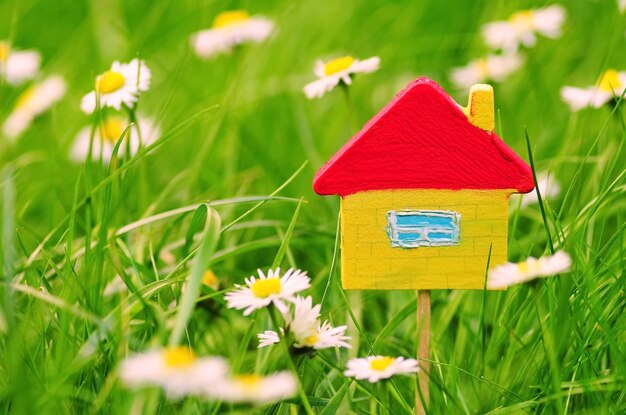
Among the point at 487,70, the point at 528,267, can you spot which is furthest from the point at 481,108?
the point at 487,70

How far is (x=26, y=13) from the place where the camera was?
2.62 meters

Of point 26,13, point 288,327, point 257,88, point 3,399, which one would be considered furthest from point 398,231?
point 26,13

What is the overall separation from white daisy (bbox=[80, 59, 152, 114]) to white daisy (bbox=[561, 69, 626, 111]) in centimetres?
73

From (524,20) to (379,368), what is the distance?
128 centimetres

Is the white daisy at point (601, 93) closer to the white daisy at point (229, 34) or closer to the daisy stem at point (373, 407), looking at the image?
the daisy stem at point (373, 407)

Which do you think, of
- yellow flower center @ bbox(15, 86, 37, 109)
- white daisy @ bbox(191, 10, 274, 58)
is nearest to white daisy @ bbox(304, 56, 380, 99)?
white daisy @ bbox(191, 10, 274, 58)

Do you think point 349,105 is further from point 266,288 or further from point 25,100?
point 25,100

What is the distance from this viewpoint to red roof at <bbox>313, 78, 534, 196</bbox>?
1.04m

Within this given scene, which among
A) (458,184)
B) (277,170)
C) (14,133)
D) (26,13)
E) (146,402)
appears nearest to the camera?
(146,402)

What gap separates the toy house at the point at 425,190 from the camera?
1039 mm

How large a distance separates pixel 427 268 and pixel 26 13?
1.94 m

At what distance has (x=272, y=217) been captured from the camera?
1.69 metres

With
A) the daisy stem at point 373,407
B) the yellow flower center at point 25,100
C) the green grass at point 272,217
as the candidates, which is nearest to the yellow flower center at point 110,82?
the green grass at point 272,217

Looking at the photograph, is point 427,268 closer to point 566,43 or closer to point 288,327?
point 288,327
